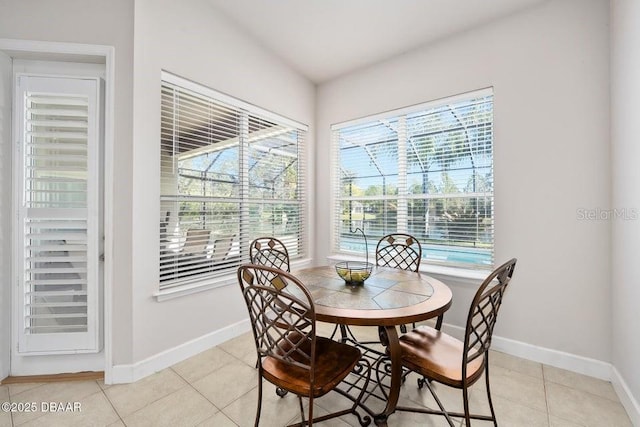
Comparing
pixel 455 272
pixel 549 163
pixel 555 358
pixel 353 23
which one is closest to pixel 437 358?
pixel 455 272

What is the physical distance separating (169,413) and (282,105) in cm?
305

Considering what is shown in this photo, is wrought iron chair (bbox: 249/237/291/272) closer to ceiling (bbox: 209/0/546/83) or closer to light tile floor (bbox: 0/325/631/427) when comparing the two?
light tile floor (bbox: 0/325/631/427)

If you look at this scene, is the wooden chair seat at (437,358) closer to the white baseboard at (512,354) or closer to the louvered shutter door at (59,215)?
the white baseboard at (512,354)

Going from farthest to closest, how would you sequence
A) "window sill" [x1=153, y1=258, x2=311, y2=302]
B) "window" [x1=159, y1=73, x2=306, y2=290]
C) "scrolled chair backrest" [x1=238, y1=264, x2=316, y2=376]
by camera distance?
"window" [x1=159, y1=73, x2=306, y2=290]
"window sill" [x1=153, y1=258, x2=311, y2=302]
"scrolled chair backrest" [x1=238, y1=264, x2=316, y2=376]

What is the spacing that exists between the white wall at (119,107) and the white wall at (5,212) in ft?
0.19

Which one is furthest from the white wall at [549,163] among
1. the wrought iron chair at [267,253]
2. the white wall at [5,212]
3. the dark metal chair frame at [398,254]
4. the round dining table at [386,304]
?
the white wall at [5,212]

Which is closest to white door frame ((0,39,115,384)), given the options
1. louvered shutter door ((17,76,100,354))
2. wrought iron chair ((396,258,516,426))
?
louvered shutter door ((17,76,100,354))

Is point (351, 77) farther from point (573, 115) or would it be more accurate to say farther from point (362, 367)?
point (362, 367)

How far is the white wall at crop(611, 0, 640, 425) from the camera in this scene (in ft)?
5.56

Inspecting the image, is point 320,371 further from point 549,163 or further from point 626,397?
point 549,163

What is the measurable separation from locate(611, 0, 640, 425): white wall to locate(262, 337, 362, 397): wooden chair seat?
5.78 feet

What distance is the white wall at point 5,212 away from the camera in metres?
1.97

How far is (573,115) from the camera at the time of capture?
7.25 feet

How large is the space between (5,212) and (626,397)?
Answer: 4.40 meters
